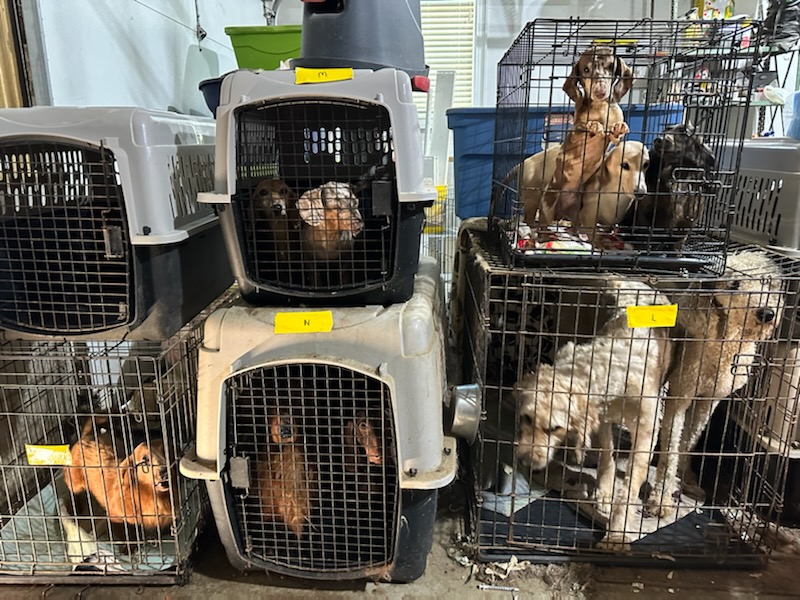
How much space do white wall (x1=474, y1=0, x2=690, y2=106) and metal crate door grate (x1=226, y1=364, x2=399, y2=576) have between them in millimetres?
2488

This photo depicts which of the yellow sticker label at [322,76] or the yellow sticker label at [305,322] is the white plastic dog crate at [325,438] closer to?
the yellow sticker label at [305,322]

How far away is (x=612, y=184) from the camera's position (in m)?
1.50

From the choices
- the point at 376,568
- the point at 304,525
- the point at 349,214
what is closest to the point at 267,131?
the point at 349,214

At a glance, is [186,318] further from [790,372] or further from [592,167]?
[790,372]

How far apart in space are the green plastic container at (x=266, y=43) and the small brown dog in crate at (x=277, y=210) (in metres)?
1.20

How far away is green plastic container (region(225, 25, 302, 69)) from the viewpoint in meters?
2.26

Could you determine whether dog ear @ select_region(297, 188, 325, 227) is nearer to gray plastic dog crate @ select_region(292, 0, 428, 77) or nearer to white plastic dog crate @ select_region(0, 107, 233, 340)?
white plastic dog crate @ select_region(0, 107, 233, 340)

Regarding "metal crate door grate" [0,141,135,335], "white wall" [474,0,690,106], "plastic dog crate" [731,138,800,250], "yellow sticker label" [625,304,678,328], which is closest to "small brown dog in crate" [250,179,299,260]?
"metal crate door grate" [0,141,135,335]

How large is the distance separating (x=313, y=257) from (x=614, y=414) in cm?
85

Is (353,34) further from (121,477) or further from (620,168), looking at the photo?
(121,477)

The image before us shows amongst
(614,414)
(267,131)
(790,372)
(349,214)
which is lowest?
(614,414)

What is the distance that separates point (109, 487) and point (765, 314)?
1627 millimetres

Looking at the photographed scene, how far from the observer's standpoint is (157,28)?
2270 millimetres

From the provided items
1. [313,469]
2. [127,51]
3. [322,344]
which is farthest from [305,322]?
[127,51]
